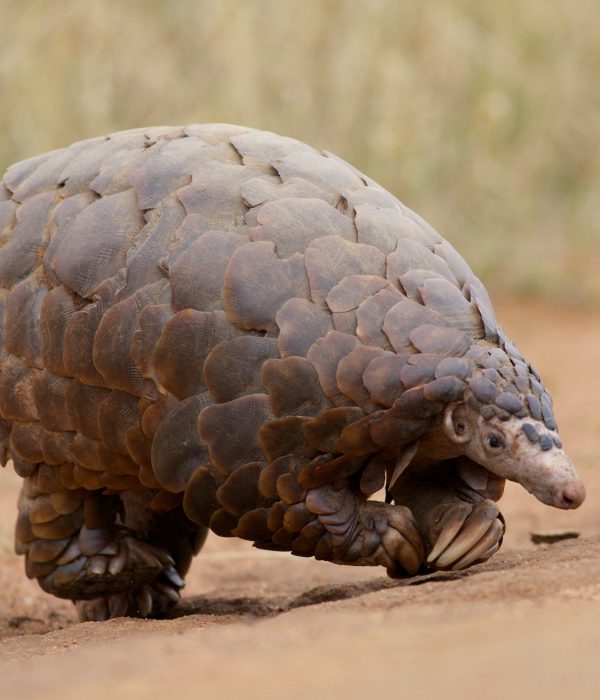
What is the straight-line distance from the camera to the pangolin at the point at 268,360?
11.8ft

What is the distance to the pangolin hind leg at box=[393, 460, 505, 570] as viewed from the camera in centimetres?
376

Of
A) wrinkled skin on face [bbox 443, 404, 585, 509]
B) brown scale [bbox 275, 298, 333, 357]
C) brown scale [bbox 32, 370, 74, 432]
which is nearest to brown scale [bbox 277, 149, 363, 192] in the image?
brown scale [bbox 275, 298, 333, 357]

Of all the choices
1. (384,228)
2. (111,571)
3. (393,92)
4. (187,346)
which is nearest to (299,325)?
(187,346)

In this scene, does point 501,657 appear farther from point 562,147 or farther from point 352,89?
point 562,147

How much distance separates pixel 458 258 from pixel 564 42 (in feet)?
28.9

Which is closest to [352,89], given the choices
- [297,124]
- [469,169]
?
[297,124]

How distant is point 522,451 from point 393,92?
23.9 ft

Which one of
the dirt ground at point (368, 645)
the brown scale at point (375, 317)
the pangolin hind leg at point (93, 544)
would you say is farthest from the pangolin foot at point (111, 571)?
the brown scale at point (375, 317)

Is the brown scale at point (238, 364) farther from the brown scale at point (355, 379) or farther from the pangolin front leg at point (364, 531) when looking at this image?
the pangolin front leg at point (364, 531)

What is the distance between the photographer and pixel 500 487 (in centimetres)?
394

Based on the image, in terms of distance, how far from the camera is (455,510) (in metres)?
3.81

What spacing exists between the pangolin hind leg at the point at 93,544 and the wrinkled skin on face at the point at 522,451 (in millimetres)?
1169

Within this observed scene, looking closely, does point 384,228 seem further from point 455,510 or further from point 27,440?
point 27,440

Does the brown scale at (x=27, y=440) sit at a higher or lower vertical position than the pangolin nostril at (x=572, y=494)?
lower
